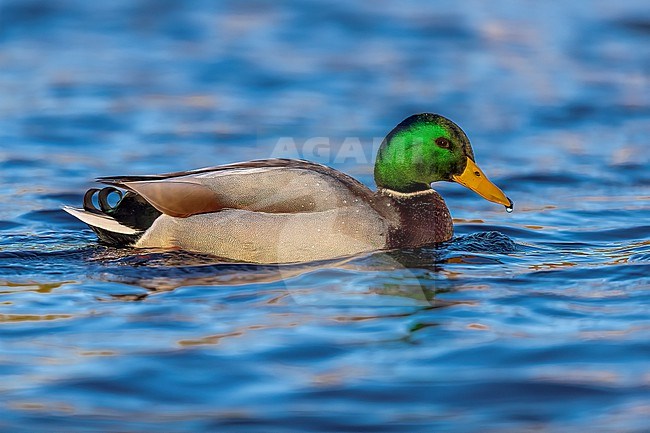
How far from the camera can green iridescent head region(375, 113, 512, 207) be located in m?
7.96

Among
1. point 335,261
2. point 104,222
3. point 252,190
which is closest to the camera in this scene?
point 335,261

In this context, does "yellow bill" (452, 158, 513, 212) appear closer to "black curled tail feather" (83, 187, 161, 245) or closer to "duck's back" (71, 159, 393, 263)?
"duck's back" (71, 159, 393, 263)

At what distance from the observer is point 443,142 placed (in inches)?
314

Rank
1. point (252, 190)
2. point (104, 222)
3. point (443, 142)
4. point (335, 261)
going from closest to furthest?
point (335, 261) < point (252, 190) < point (104, 222) < point (443, 142)

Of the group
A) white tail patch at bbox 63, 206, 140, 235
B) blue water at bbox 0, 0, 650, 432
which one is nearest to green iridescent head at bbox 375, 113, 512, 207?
blue water at bbox 0, 0, 650, 432

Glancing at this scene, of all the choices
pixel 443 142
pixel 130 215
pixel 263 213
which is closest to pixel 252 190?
pixel 263 213

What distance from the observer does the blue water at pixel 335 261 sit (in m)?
5.51

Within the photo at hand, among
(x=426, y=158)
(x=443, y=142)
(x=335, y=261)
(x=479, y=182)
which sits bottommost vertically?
(x=335, y=261)

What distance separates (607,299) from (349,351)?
175 cm

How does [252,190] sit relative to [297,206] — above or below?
above

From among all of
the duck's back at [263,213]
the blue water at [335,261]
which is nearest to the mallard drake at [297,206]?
the duck's back at [263,213]

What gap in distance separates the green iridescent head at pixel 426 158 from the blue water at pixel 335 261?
463 millimetres

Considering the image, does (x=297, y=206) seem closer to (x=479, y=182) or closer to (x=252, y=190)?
(x=252, y=190)

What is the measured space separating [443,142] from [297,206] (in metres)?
1.14
